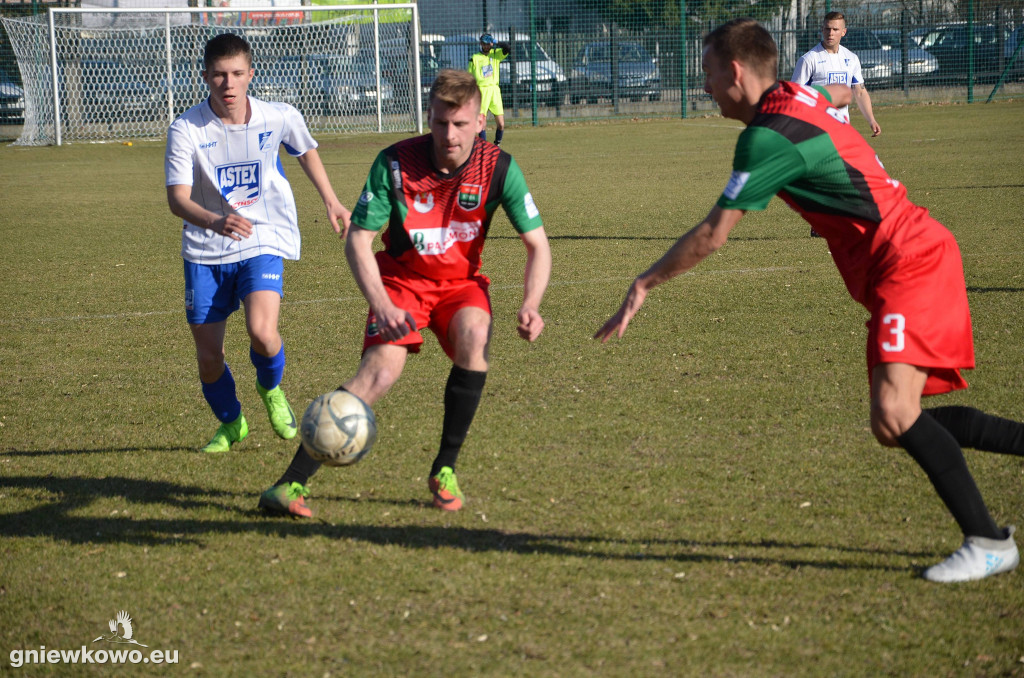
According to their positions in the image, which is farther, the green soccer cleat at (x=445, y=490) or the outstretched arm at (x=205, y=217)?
the outstretched arm at (x=205, y=217)

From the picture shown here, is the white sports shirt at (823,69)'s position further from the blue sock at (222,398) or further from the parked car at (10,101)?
the parked car at (10,101)

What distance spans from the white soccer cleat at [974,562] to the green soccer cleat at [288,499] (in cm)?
224

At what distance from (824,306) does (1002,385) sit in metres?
2.02

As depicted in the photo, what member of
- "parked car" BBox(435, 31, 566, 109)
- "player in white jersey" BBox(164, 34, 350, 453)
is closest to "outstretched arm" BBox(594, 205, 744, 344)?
"player in white jersey" BBox(164, 34, 350, 453)

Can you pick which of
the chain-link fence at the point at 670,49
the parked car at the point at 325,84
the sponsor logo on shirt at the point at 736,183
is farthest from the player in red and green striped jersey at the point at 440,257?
the chain-link fence at the point at 670,49

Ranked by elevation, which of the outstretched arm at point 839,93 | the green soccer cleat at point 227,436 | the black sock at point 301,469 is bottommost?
the green soccer cleat at point 227,436

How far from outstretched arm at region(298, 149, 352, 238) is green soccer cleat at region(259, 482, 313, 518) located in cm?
136

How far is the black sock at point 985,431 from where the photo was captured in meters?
3.71

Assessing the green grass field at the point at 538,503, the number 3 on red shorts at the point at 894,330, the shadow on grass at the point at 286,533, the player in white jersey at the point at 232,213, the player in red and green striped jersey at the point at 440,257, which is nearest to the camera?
the green grass field at the point at 538,503

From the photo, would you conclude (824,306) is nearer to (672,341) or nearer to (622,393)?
(672,341)

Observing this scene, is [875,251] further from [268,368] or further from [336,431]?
[268,368]

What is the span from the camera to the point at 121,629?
3221 millimetres

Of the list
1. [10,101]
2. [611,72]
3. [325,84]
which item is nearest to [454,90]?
[325,84]

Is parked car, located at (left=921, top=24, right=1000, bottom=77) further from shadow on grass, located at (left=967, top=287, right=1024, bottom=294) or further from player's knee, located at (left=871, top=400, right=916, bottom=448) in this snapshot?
player's knee, located at (left=871, top=400, right=916, bottom=448)
